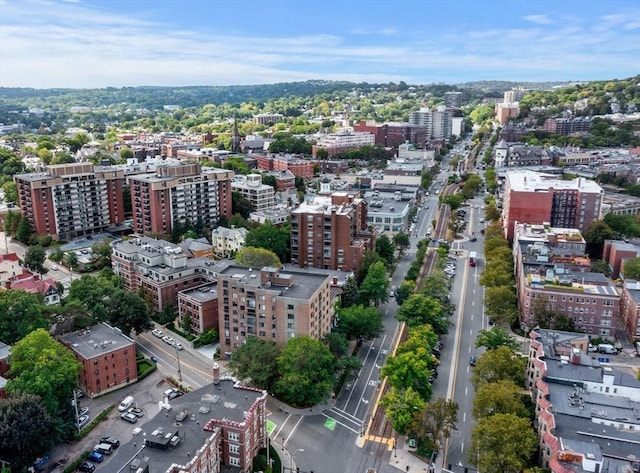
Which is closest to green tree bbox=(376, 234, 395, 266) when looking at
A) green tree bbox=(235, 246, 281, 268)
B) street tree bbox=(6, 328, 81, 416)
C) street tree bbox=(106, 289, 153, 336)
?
green tree bbox=(235, 246, 281, 268)

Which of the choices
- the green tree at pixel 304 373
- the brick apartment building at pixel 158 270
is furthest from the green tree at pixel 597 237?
the brick apartment building at pixel 158 270

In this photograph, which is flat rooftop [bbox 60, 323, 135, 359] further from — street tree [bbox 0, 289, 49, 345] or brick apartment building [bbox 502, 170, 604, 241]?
brick apartment building [bbox 502, 170, 604, 241]

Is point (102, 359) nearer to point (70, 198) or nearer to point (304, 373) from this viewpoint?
point (304, 373)

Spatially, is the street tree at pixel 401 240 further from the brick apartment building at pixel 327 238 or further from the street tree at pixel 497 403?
the street tree at pixel 497 403

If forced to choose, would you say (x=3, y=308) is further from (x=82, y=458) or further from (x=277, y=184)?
(x=277, y=184)

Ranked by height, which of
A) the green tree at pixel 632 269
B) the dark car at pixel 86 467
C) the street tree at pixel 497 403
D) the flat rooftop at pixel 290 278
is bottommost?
the dark car at pixel 86 467

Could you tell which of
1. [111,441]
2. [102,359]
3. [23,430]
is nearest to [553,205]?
[102,359]

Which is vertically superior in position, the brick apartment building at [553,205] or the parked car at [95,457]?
the brick apartment building at [553,205]
